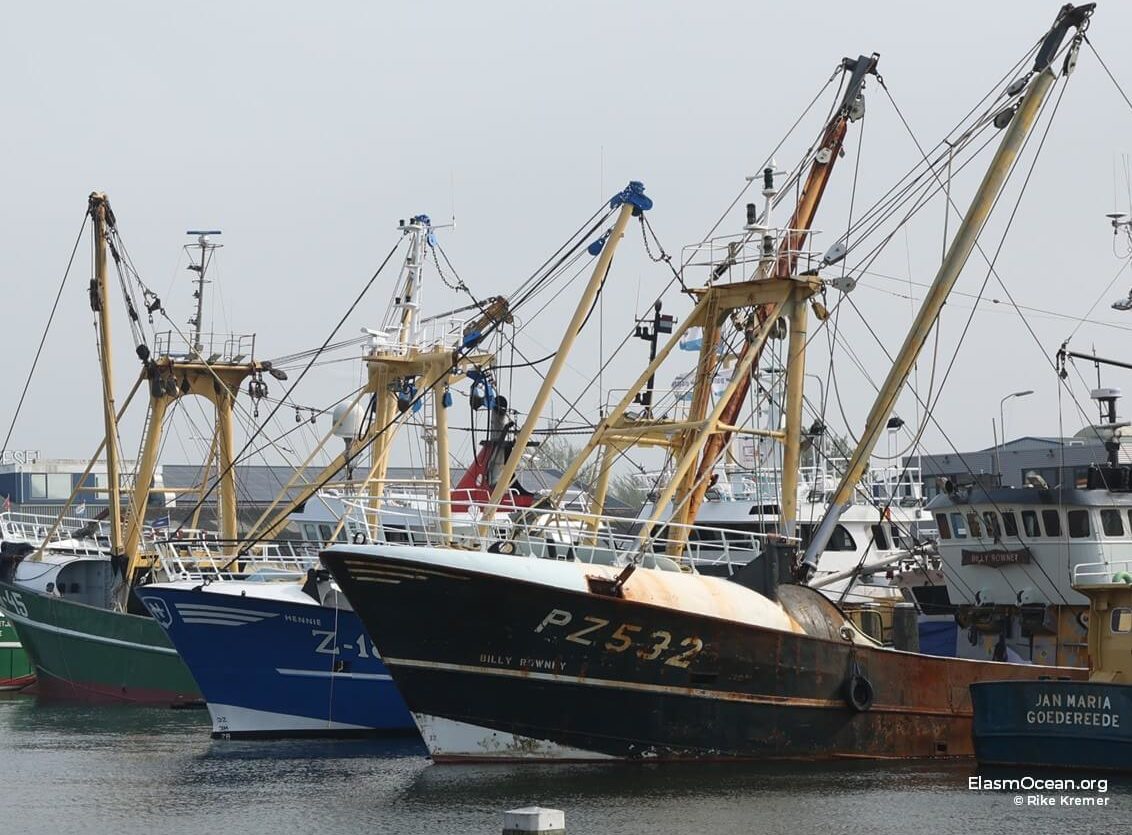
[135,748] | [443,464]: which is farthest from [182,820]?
[443,464]

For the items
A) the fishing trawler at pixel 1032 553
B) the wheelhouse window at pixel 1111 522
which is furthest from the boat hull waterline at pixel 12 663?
the wheelhouse window at pixel 1111 522

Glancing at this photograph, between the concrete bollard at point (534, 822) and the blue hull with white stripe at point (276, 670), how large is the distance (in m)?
→ 15.1

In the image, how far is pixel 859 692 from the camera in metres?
27.7

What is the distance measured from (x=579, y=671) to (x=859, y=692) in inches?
188

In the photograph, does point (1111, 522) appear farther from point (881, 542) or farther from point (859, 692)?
point (881, 542)

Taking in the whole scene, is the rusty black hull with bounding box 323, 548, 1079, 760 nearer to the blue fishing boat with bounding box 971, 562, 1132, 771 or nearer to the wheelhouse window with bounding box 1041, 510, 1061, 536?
the blue fishing boat with bounding box 971, 562, 1132, 771

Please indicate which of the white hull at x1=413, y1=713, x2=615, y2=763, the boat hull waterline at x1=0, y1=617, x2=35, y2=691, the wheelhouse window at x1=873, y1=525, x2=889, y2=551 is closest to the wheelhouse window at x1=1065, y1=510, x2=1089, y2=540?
the white hull at x1=413, y1=713, x2=615, y2=763

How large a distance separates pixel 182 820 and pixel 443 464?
17.6 meters

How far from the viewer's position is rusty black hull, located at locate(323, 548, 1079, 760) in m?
25.9

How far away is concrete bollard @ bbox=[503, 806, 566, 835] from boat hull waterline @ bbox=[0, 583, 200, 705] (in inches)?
986

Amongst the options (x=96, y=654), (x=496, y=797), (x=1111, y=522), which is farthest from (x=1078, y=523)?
(x=96, y=654)

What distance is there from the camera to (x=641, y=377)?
31.6m

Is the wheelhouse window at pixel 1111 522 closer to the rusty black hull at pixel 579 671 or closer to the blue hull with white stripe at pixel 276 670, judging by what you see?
the rusty black hull at pixel 579 671

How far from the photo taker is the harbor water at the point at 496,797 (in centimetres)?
2216
